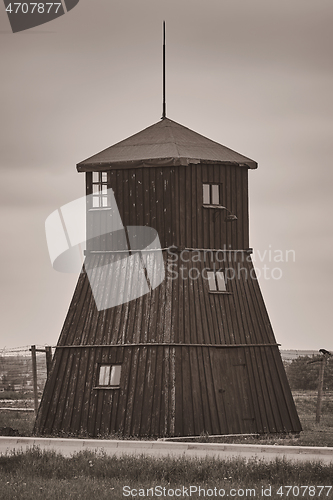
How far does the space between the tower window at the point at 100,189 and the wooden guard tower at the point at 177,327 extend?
5 centimetres

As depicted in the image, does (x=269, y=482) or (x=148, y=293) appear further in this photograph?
(x=148, y=293)

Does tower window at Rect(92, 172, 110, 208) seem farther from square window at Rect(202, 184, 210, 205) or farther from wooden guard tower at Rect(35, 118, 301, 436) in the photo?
square window at Rect(202, 184, 210, 205)

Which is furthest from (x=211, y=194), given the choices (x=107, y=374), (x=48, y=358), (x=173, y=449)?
(x=173, y=449)

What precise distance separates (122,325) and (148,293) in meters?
1.36

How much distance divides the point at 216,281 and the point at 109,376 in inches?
192

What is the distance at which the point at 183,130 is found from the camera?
33.1 metres

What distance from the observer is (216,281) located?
3077 cm

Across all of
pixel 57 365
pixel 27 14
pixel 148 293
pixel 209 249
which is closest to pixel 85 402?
pixel 57 365

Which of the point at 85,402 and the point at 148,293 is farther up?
the point at 148,293

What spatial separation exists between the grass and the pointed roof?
37.8 ft

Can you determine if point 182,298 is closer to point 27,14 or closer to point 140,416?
point 140,416

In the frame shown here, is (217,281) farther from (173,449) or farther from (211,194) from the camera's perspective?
(173,449)

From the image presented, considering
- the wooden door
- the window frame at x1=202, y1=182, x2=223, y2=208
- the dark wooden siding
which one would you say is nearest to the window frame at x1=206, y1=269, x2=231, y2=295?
the dark wooden siding

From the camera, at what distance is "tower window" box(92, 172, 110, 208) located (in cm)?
3175
